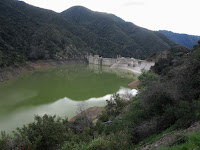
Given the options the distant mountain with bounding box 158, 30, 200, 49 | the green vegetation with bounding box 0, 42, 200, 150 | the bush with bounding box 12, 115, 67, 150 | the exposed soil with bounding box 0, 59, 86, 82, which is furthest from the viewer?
the distant mountain with bounding box 158, 30, 200, 49

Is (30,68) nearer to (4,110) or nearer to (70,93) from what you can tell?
(70,93)

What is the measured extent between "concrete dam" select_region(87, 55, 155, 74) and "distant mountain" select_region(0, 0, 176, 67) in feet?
29.8

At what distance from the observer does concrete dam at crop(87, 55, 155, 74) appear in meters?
47.3

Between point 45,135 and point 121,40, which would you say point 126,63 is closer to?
point 121,40

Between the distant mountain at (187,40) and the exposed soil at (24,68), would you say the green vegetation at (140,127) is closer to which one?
the exposed soil at (24,68)

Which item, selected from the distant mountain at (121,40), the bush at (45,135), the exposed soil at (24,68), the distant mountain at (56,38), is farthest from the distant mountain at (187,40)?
the bush at (45,135)

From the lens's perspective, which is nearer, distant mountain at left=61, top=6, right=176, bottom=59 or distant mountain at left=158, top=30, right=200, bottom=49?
distant mountain at left=61, top=6, right=176, bottom=59

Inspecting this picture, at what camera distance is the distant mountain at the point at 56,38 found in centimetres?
4959

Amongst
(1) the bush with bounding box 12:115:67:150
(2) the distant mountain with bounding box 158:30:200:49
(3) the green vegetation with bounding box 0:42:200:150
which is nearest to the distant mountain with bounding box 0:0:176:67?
(1) the bush with bounding box 12:115:67:150

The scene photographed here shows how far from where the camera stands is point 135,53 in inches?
3009

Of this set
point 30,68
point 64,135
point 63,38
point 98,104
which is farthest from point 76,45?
point 64,135

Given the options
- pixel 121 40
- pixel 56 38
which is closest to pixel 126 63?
pixel 56 38

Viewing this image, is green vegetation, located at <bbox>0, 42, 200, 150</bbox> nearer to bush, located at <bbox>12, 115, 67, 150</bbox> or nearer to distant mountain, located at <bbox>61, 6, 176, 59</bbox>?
bush, located at <bbox>12, 115, 67, 150</bbox>

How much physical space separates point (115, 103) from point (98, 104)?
504 centimetres
